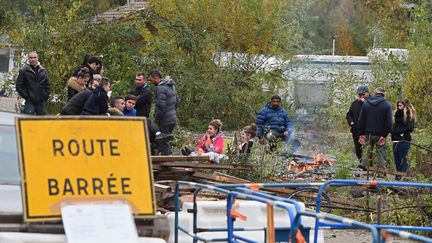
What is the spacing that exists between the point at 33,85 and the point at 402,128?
6322mm

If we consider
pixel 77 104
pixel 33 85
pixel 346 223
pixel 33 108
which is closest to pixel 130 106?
pixel 77 104

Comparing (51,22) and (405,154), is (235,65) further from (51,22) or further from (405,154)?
(405,154)

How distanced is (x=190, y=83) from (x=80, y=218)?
1853cm

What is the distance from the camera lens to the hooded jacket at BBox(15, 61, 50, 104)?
1880 cm

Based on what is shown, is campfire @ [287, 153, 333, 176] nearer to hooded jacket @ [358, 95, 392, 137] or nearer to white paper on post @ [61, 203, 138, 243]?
hooded jacket @ [358, 95, 392, 137]

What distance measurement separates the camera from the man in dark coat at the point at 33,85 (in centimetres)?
1880

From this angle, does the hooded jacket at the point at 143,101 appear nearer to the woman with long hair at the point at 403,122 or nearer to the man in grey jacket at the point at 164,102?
the man in grey jacket at the point at 164,102

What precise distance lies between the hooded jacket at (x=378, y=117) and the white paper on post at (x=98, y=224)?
12094 mm

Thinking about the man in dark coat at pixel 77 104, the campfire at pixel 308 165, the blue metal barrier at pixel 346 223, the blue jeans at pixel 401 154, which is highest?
the man in dark coat at pixel 77 104

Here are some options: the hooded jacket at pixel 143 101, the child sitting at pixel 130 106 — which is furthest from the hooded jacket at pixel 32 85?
the child sitting at pixel 130 106

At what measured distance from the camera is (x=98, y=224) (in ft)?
25.8

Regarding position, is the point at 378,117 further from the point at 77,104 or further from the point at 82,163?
the point at 82,163

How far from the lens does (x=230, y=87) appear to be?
27219mm

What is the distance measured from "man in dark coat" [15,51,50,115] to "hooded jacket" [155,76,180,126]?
1815 millimetres
